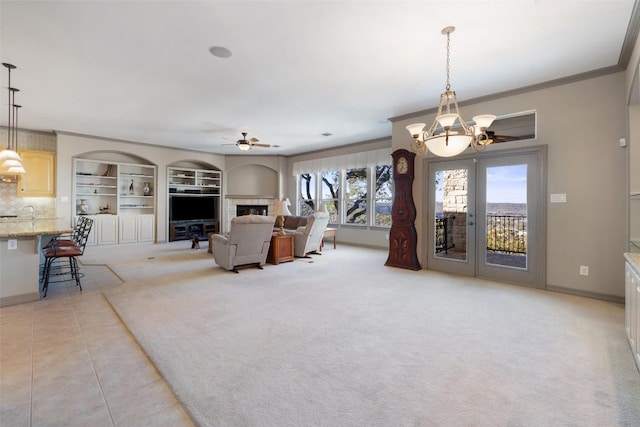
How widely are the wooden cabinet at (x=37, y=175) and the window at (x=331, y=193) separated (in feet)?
22.5

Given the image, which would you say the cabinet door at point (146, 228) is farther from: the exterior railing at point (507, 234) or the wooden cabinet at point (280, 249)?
the exterior railing at point (507, 234)

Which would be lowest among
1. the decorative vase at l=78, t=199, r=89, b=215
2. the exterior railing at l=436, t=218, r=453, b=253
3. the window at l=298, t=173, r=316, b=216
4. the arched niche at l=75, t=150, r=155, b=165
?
the exterior railing at l=436, t=218, r=453, b=253

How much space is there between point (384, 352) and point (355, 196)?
6.40 m

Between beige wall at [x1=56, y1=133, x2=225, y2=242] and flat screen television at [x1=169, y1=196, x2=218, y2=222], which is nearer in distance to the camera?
beige wall at [x1=56, y1=133, x2=225, y2=242]

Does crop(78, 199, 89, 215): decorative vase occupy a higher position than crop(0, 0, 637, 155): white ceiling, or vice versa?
crop(0, 0, 637, 155): white ceiling

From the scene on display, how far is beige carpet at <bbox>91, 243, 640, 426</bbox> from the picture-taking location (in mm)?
1728

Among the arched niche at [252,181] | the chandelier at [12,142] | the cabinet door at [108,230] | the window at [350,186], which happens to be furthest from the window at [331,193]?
the chandelier at [12,142]

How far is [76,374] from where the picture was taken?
207cm

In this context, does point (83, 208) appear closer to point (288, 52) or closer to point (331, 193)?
point (331, 193)

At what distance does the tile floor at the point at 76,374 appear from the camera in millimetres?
1673

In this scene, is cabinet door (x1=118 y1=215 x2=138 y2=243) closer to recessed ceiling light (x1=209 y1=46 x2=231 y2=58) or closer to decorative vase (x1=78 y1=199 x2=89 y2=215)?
decorative vase (x1=78 y1=199 x2=89 y2=215)

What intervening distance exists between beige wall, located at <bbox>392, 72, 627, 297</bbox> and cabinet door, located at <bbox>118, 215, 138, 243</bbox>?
902cm

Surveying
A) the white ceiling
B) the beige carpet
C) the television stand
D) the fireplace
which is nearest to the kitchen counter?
the beige carpet

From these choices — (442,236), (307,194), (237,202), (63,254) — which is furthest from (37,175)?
(442,236)
